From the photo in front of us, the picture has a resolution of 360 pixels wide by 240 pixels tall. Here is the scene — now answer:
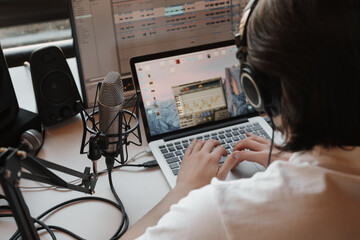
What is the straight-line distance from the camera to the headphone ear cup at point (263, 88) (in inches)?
22.9

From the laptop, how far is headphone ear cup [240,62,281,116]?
0.44m

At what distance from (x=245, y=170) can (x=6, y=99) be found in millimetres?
692

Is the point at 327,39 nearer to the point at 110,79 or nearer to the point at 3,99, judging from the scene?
the point at 110,79

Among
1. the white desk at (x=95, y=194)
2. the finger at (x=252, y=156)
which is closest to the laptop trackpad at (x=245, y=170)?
the finger at (x=252, y=156)

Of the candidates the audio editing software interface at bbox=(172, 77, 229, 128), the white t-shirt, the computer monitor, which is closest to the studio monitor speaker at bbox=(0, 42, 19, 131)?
the computer monitor

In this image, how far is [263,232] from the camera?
1.85 feet

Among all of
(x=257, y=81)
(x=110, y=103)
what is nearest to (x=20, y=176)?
(x=110, y=103)

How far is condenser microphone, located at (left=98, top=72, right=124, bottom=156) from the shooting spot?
0.78m

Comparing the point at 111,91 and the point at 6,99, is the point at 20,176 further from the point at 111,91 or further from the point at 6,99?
the point at 6,99

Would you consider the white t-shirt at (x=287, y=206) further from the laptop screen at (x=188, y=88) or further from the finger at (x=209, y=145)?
the laptop screen at (x=188, y=88)

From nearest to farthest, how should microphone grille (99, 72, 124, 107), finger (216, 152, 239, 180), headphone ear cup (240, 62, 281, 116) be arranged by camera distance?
headphone ear cup (240, 62, 281, 116) → microphone grille (99, 72, 124, 107) → finger (216, 152, 239, 180)

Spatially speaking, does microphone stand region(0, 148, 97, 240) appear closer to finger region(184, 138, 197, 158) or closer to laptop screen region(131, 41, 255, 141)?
finger region(184, 138, 197, 158)

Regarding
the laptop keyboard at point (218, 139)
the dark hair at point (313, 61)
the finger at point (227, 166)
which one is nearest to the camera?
the dark hair at point (313, 61)

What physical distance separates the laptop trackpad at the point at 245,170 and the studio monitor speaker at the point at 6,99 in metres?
0.64
